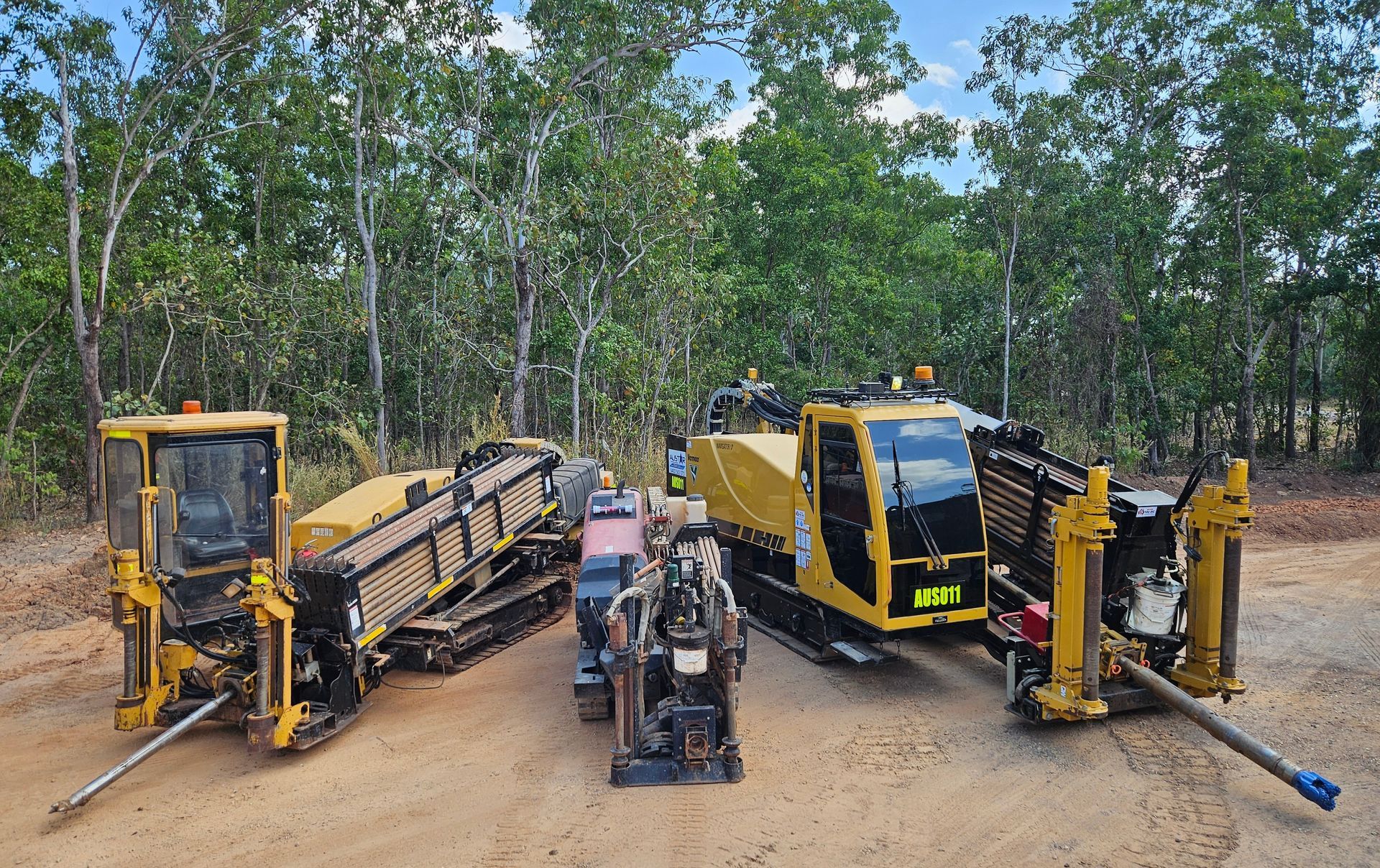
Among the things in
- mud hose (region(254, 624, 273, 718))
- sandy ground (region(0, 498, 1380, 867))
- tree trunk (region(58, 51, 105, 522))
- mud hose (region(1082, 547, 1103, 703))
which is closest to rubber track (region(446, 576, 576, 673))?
sandy ground (region(0, 498, 1380, 867))

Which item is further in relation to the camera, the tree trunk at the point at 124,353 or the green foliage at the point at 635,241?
the tree trunk at the point at 124,353

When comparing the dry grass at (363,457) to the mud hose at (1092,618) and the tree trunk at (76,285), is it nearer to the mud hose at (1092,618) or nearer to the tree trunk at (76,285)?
the tree trunk at (76,285)

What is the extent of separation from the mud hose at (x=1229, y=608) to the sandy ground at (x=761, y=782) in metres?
0.59

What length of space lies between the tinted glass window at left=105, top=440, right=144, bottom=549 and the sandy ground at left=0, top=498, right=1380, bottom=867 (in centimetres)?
159

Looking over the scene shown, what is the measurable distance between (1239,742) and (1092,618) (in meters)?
1.06

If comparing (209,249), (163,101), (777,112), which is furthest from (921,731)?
(777,112)

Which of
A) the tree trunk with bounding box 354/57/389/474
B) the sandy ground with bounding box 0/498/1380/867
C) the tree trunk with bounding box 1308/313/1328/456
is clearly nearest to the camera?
the sandy ground with bounding box 0/498/1380/867

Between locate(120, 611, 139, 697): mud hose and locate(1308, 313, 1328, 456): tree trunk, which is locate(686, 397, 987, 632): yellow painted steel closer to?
locate(120, 611, 139, 697): mud hose

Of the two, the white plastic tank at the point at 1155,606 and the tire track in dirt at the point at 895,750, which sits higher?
the white plastic tank at the point at 1155,606

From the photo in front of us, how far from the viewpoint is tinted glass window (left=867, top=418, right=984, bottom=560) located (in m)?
6.88

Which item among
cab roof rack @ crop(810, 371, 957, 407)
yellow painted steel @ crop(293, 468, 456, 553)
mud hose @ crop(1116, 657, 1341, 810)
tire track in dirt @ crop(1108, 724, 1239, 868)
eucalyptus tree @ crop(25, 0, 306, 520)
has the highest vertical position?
eucalyptus tree @ crop(25, 0, 306, 520)

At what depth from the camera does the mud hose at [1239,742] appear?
4734mm

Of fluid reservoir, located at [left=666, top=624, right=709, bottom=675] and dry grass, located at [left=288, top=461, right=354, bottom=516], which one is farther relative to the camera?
dry grass, located at [left=288, top=461, right=354, bottom=516]

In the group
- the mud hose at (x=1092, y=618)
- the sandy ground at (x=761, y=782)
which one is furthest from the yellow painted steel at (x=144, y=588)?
the mud hose at (x=1092, y=618)
